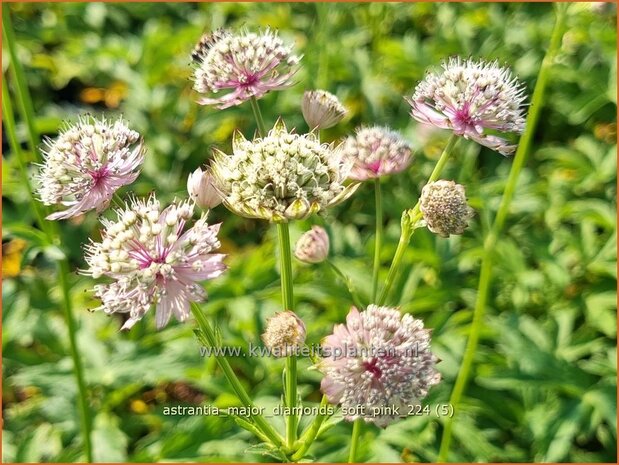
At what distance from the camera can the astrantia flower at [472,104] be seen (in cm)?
152

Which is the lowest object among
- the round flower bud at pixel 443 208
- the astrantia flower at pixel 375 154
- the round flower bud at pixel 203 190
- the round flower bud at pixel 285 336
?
the round flower bud at pixel 285 336

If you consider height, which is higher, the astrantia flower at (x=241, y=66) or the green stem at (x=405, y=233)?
the astrantia flower at (x=241, y=66)

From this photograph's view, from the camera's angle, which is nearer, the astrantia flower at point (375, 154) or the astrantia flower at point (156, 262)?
the astrantia flower at point (156, 262)

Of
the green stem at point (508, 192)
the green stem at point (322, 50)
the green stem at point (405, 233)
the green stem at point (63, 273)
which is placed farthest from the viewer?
the green stem at point (322, 50)

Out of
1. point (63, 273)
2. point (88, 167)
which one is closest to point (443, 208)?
point (88, 167)

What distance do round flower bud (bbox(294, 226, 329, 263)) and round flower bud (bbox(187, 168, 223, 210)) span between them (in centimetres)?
27

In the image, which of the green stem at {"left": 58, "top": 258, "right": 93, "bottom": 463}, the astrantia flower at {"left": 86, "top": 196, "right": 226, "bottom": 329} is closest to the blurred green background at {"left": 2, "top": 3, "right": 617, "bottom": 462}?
the green stem at {"left": 58, "top": 258, "right": 93, "bottom": 463}

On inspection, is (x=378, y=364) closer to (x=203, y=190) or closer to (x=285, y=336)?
(x=285, y=336)

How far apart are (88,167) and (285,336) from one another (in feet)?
1.86

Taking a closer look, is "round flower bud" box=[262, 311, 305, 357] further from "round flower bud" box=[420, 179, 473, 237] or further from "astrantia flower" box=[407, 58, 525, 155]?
"astrantia flower" box=[407, 58, 525, 155]

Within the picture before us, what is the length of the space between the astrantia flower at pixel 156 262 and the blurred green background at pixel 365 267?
0.66m

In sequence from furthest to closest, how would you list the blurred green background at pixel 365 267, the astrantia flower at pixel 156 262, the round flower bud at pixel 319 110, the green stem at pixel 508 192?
the blurred green background at pixel 365 267 → the green stem at pixel 508 192 → the round flower bud at pixel 319 110 → the astrantia flower at pixel 156 262

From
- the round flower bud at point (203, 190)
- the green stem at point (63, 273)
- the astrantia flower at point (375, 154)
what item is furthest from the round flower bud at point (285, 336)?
the green stem at point (63, 273)

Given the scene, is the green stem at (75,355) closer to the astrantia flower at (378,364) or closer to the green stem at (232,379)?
the green stem at (232,379)
